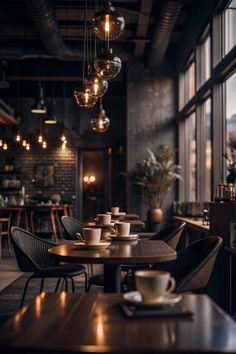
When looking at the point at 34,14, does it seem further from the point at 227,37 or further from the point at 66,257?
the point at 66,257

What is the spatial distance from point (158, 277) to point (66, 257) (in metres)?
1.08

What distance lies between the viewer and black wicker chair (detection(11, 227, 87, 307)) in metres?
3.87

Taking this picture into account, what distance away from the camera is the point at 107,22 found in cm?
397

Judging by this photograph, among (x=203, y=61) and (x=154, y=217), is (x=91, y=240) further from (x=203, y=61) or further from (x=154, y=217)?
(x=154, y=217)

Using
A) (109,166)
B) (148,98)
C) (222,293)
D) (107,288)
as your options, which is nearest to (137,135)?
(148,98)

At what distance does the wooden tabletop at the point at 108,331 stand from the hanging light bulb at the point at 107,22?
286 centimetres

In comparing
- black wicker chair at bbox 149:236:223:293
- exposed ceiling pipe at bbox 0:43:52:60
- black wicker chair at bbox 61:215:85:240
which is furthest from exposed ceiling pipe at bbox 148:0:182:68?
black wicker chair at bbox 149:236:223:293

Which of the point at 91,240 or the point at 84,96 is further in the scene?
the point at 84,96

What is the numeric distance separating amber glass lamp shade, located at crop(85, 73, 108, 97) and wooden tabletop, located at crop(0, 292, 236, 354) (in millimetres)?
3722

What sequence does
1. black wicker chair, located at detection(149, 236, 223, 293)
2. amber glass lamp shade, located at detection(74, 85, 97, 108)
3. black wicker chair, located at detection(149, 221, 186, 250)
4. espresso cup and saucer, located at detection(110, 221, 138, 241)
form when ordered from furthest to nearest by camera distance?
amber glass lamp shade, located at detection(74, 85, 97, 108) < black wicker chair, located at detection(149, 221, 186, 250) < espresso cup and saucer, located at detection(110, 221, 138, 241) < black wicker chair, located at detection(149, 236, 223, 293)

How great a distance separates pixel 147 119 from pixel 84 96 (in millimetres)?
5462

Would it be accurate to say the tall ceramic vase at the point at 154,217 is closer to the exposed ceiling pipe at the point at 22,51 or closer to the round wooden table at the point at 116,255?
the exposed ceiling pipe at the point at 22,51

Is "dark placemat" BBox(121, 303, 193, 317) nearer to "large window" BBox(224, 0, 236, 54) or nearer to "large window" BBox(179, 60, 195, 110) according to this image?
"large window" BBox(224, 0, 236, 54)

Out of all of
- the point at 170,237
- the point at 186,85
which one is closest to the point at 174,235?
the point at 170,237
